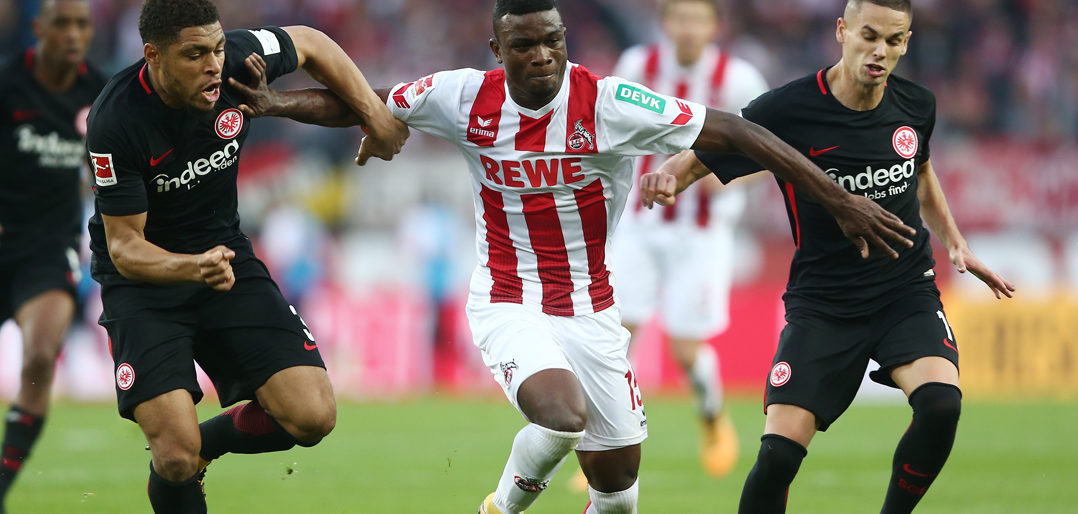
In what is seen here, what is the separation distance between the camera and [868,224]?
5.34 metres

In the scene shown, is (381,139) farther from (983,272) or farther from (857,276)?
(983,272)

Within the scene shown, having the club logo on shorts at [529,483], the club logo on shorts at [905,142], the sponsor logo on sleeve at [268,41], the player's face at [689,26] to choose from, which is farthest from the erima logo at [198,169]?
the player's face at [689,26]

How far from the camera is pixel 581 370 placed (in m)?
5.81

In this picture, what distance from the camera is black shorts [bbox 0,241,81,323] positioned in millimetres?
7793

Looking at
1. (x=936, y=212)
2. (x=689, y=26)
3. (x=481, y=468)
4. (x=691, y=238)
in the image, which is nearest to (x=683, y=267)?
(x=691, y=238)

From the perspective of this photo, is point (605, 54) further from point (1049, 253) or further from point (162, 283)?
point (162, 283)

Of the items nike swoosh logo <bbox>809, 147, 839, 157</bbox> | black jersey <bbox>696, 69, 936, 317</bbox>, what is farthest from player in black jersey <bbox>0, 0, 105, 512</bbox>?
nike swoosh logo <bbox>809, 147, 839, 157</bbox>

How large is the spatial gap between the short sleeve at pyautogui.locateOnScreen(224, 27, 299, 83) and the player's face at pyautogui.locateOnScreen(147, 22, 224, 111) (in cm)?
25

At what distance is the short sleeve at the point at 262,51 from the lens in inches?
225

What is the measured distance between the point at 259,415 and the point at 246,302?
0.54m

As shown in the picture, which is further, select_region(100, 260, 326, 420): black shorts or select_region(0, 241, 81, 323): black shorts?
select_region(0, 241, 81, 323): black shorts

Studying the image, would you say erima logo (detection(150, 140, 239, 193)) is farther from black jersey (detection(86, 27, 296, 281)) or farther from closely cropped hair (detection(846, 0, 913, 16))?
closely cropped hair (detection(846, 0, 913, 16))

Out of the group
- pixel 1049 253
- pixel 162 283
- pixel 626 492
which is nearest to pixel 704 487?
pixel 626 492

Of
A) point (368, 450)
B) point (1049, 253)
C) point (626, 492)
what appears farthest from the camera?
point (1049, 253)
